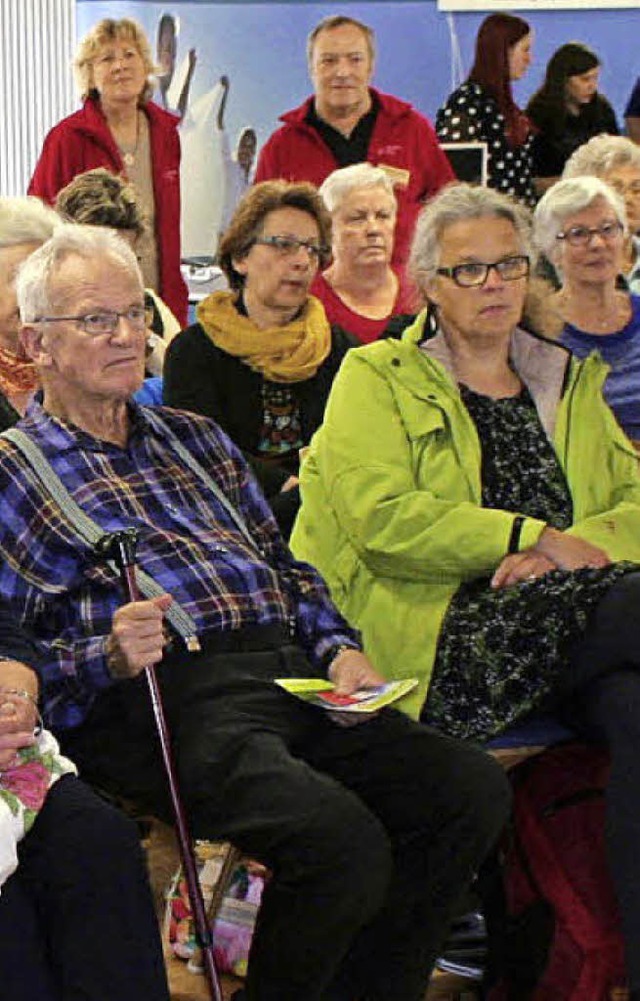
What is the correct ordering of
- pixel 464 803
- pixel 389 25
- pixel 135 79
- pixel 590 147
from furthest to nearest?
pixel 389 25 → pixel 135 79 → pixel 590 147 → pixel 464 803

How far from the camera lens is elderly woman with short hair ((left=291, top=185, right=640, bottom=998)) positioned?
3191 mm

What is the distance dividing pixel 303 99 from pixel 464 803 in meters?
5.40

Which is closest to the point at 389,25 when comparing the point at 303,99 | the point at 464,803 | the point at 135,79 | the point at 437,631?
the point at 303,99

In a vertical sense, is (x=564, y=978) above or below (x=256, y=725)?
below

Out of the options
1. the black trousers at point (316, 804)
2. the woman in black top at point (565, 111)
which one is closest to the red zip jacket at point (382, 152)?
the woman in black top at point (565, 111)

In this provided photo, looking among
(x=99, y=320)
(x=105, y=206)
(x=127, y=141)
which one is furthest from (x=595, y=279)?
(x=127, y=141)

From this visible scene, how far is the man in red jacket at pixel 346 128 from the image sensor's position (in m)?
6.14

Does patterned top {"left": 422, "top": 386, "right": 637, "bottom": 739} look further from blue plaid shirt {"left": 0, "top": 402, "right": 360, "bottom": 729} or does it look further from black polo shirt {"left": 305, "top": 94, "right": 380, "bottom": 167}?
black polo shirt {"left": 305, "top": 94, "right": 380, "bottom": 167}

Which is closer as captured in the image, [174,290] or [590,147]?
[590,147]

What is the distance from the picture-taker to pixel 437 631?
3.31 metres

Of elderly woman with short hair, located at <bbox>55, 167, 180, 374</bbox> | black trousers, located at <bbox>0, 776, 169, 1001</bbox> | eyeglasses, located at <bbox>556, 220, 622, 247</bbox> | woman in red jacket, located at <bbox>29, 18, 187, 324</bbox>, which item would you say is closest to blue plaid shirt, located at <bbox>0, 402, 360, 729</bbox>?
black trousers, located at <bbox>0, 776, 169, 1001</bbox>

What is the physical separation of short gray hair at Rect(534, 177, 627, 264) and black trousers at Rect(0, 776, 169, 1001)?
242cm

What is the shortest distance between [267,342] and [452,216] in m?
0.77

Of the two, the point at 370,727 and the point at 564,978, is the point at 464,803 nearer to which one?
the point at 370,727
